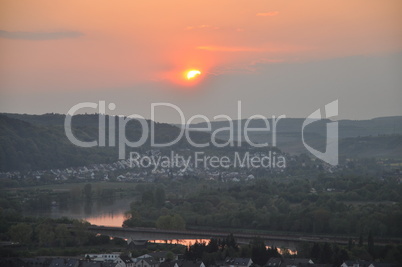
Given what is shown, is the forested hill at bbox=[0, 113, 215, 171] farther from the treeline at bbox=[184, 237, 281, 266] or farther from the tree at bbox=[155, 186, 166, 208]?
the treeline at bbox=[184, 237, 281, 266]

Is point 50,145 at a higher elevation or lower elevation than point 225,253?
higher

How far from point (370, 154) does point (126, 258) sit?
98659 millimetres

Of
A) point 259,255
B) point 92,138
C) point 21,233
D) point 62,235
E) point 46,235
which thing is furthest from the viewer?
point 92,138

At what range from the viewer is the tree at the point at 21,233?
44872 millimetres

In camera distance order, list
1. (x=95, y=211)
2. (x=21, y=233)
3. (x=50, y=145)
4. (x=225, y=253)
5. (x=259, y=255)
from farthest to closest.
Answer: (x=50, y=145) → (x=95, y=211) → (x=21, y=233) → (x=225, y=253) → (x=259, y=255)

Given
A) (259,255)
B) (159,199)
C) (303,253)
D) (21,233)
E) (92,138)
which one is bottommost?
(303,253)

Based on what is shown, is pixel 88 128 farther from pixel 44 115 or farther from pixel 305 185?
pixel 305 185

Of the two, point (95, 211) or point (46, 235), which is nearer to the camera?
point (46, 235)

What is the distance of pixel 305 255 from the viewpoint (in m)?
37.4

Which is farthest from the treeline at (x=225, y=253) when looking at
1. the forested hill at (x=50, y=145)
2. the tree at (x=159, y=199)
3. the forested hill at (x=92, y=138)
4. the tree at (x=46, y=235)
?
the forested hill at (x=50, y=145)

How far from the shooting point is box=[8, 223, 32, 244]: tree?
44.9 m

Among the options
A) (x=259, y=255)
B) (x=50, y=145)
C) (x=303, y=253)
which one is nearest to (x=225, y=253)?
(x=259, y=255)

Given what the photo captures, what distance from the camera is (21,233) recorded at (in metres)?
45.2

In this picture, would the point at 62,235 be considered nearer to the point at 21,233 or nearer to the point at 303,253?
the point at 21,233
